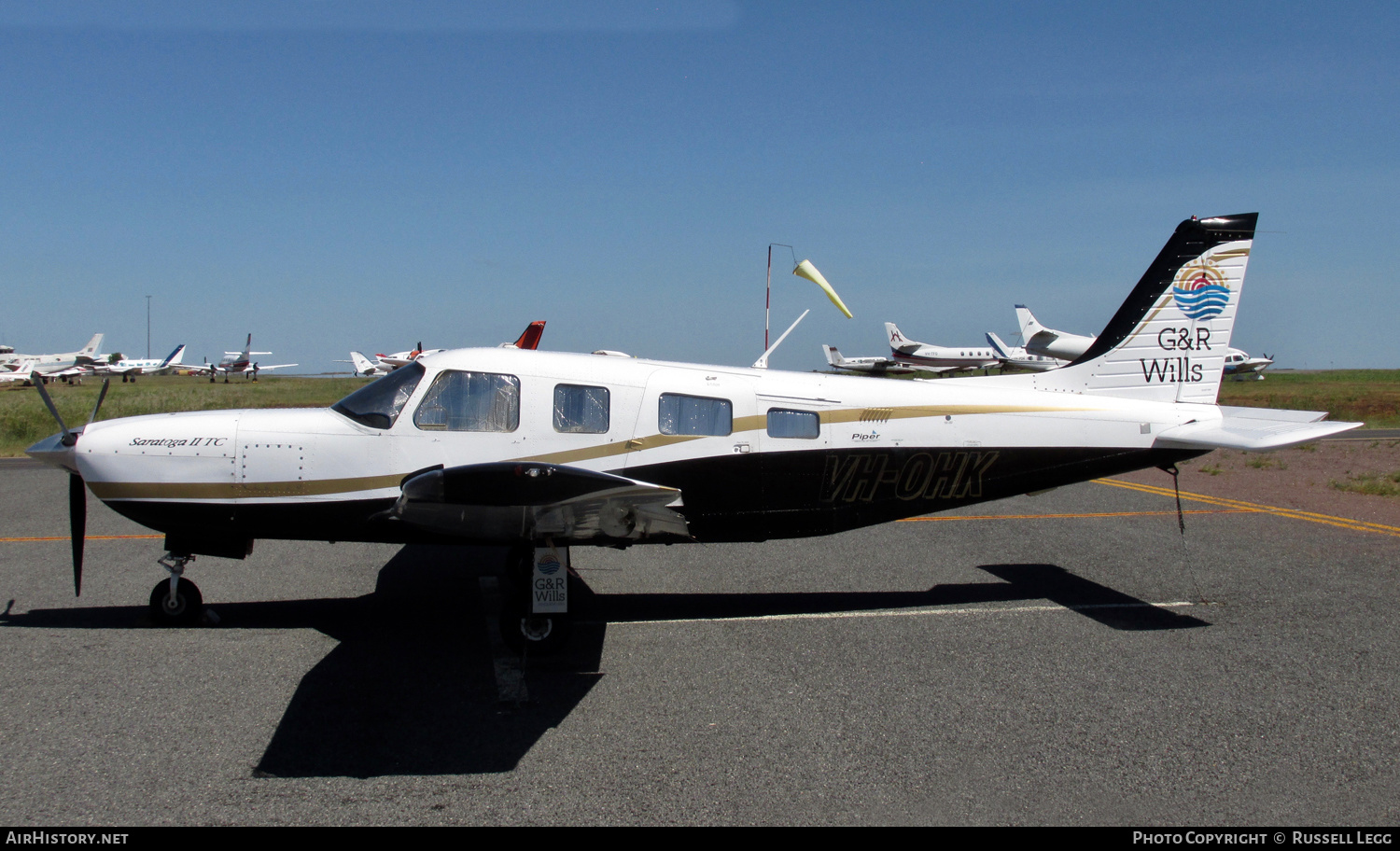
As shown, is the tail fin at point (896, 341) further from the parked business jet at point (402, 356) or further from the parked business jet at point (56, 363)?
the parked business jet at point (56, 363)

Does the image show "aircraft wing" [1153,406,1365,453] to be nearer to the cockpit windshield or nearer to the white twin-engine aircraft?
the white twin-engine aircraft

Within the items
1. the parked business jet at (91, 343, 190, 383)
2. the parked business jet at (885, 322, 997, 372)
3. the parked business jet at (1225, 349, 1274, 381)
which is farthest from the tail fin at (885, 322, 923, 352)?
the parked business jet at (91, 343, 190, 383)

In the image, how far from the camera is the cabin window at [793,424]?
7.41 m

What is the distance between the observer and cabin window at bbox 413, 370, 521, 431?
700cm

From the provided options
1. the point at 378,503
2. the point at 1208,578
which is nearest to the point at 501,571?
the point at 378,503

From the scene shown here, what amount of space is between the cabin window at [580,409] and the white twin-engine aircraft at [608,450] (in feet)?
0.05

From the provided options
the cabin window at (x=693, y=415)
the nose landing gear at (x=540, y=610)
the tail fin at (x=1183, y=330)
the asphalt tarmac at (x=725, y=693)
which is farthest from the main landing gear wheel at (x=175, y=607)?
the tail fin at (x=1183, y=330)

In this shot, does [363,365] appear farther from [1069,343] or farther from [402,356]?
[1069,343]

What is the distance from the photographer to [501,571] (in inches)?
375

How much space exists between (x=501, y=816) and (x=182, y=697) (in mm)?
2773

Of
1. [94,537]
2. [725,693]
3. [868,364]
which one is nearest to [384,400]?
[725,693]

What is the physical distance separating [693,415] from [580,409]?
92 centimetres

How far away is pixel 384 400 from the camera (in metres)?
7.06

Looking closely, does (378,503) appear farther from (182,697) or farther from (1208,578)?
(1208,578)
